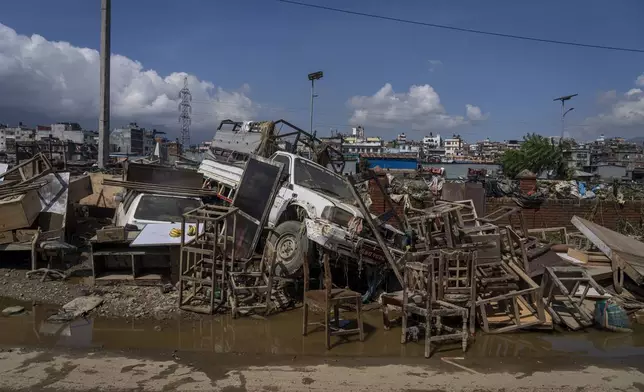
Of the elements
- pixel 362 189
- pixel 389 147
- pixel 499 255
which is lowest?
pixel 499 255

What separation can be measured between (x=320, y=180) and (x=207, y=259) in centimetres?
282

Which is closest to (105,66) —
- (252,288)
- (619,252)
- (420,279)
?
(252,288)

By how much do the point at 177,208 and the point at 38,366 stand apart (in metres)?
4.57

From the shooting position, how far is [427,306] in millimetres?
6098

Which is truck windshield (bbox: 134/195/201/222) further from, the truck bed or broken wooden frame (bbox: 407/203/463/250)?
broken wooden frame (bbox: 407/203/463/250)

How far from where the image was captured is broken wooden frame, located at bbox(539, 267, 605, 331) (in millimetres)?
7305

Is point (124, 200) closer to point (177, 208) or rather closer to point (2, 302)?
point (177, 208)

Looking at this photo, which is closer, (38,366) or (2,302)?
(38,366)

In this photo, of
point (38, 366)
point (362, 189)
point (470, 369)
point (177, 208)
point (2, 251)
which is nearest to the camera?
point (38, 366)

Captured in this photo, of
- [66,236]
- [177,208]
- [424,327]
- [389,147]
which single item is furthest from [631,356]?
[389,147]

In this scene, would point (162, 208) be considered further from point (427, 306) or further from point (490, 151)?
point (490, 151)

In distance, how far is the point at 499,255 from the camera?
288 inches

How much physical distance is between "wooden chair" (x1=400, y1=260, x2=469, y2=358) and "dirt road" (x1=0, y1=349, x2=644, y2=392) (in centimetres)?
37

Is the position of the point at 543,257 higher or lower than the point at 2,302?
higher
